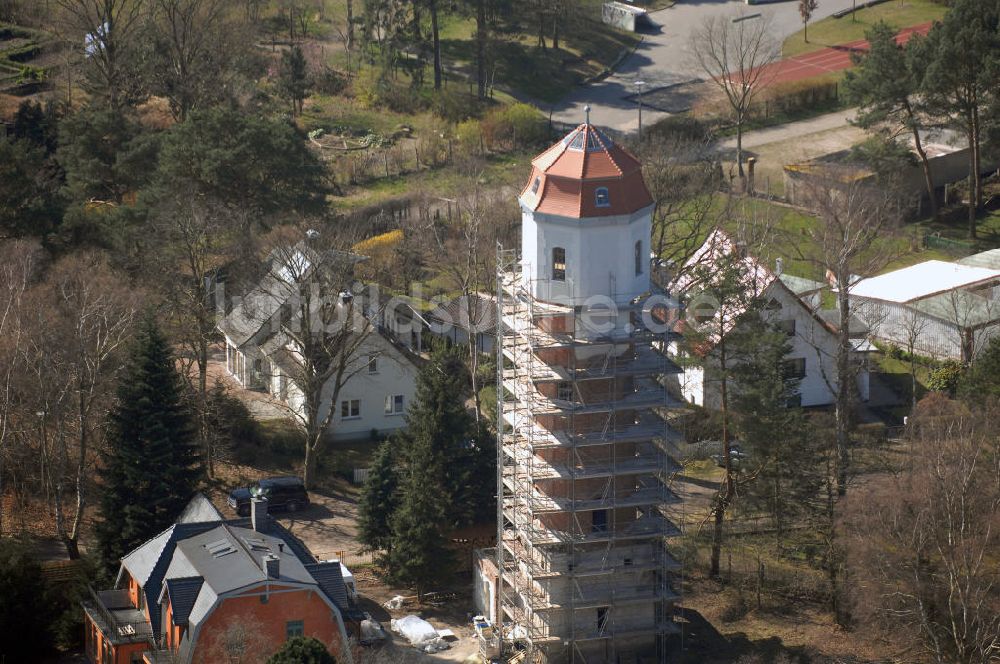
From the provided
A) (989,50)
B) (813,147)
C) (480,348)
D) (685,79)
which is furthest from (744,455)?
(685,79)

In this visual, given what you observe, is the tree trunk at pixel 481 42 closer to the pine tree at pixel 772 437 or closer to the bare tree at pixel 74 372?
the bare tree at pixel 74 372

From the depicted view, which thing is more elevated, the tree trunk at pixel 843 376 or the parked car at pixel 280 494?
the tree trunk at pixel 843 376

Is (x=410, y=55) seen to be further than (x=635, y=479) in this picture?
Yes

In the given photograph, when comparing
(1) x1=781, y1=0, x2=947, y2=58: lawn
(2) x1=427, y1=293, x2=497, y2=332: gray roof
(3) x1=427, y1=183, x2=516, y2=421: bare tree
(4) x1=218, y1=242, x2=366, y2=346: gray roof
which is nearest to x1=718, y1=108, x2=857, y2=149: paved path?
(1) x1=781, y1=0, x2=947, y2=58: lawn

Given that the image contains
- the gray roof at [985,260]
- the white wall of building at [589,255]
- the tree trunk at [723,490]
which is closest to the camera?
the white wall of building at [589,255]

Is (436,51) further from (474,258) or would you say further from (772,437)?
(772,437)

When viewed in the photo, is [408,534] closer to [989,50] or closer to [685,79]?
[989,50]

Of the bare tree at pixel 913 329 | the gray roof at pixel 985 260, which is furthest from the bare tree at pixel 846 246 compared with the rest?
the gray roof at pixel 985 260

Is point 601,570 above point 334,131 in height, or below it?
below
